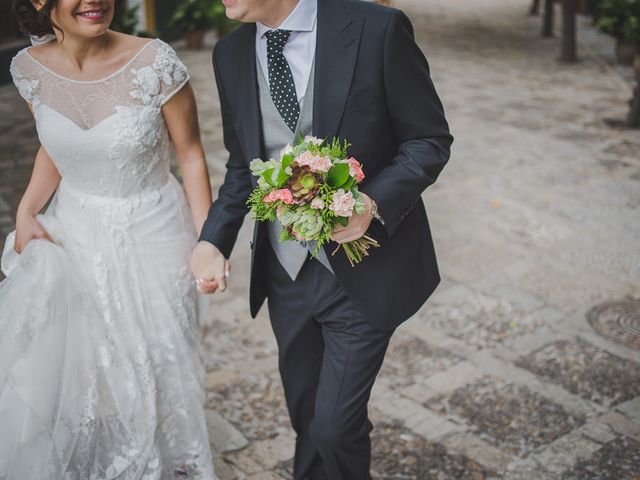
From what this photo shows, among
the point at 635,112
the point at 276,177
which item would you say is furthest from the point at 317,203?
the point at 635,112

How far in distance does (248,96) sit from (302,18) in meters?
0.31

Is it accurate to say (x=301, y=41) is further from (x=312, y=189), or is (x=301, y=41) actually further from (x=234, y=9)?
(x=312, y=189)

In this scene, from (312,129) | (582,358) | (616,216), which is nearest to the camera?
(312,129)

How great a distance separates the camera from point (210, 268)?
9.81ft

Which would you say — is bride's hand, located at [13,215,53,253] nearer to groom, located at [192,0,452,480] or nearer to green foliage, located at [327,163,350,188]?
groom, located at [192,0,452,480]

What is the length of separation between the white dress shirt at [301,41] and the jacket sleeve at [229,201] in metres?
0.34

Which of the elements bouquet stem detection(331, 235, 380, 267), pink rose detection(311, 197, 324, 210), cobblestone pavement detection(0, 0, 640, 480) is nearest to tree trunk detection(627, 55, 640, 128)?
cobblestone pavement detection(0, 0, 640, 480)

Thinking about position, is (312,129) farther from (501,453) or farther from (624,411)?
(624,411)

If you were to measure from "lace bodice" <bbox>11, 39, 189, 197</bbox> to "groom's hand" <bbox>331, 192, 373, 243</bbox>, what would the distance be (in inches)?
37.0

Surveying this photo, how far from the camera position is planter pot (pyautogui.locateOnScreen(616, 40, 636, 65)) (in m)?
13.5

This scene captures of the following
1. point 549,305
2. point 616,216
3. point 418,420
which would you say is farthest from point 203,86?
point 418,420

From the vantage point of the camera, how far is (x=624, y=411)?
4.12 metres

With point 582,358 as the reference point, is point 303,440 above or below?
above

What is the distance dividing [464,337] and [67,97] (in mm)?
2837
